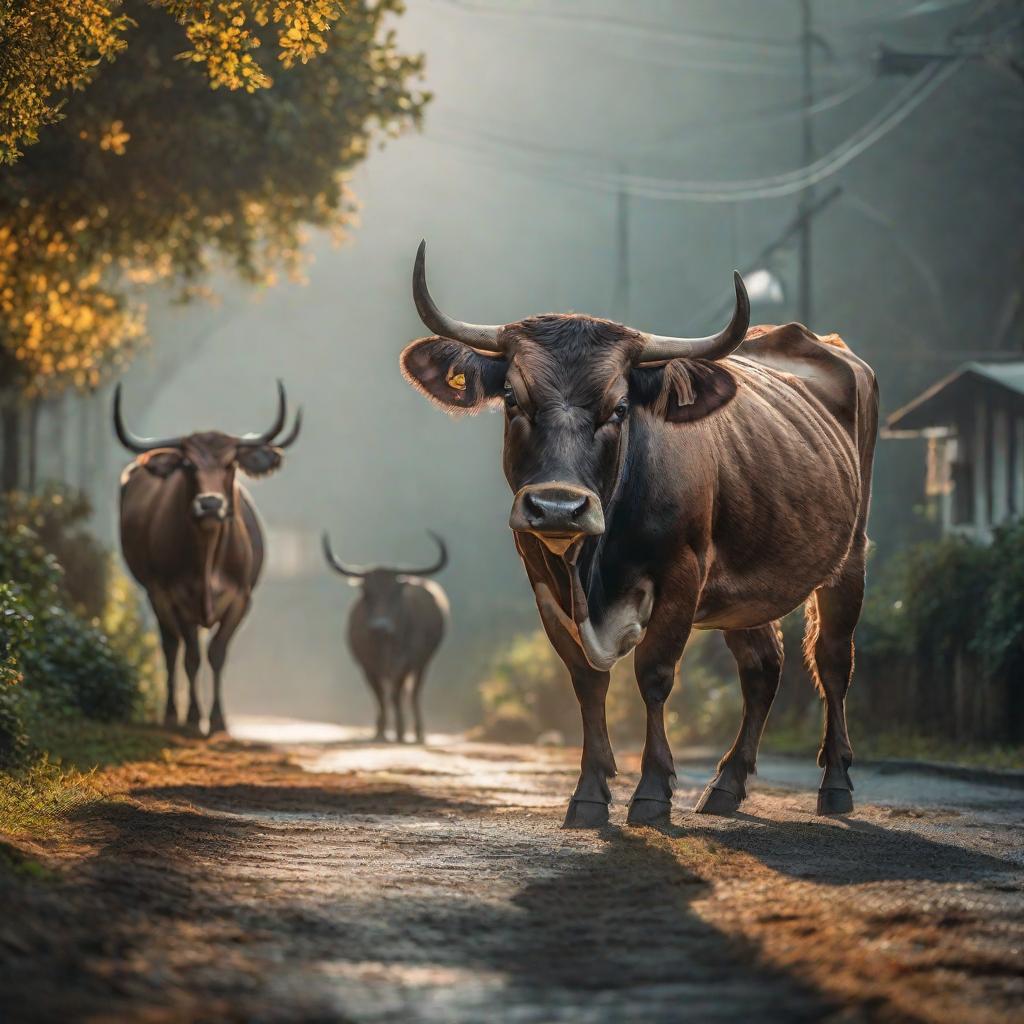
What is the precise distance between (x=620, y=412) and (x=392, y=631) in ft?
49.0

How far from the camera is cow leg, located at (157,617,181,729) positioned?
14.6m

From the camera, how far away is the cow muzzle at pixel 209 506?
1370cm

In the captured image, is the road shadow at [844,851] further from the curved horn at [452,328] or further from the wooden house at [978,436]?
the wooden house at [978,436]

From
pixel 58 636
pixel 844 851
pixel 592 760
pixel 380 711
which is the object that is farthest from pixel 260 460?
pixel 844 851

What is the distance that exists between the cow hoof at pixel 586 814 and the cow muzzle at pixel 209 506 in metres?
6.85

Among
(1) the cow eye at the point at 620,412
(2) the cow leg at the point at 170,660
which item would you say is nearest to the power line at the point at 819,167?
(2) the cow leg at the point at 170,660

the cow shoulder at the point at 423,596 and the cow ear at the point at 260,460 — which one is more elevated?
the cow ear at the point at 260,460

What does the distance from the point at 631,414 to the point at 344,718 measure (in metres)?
39.5

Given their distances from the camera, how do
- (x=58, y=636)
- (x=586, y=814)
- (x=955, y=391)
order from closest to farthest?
(x=586, y=814) < (x=58, y=636) < (x=955, y=391)

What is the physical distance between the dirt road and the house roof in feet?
44.3

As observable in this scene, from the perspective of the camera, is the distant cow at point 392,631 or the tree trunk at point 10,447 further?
the tree trunk at point 10,447

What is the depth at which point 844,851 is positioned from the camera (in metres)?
6.84

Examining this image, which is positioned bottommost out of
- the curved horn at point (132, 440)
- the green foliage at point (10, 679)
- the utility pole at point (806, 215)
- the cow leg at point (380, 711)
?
the cow leg at point (380, 711)

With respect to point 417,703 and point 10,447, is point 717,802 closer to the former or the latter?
point 417,703
